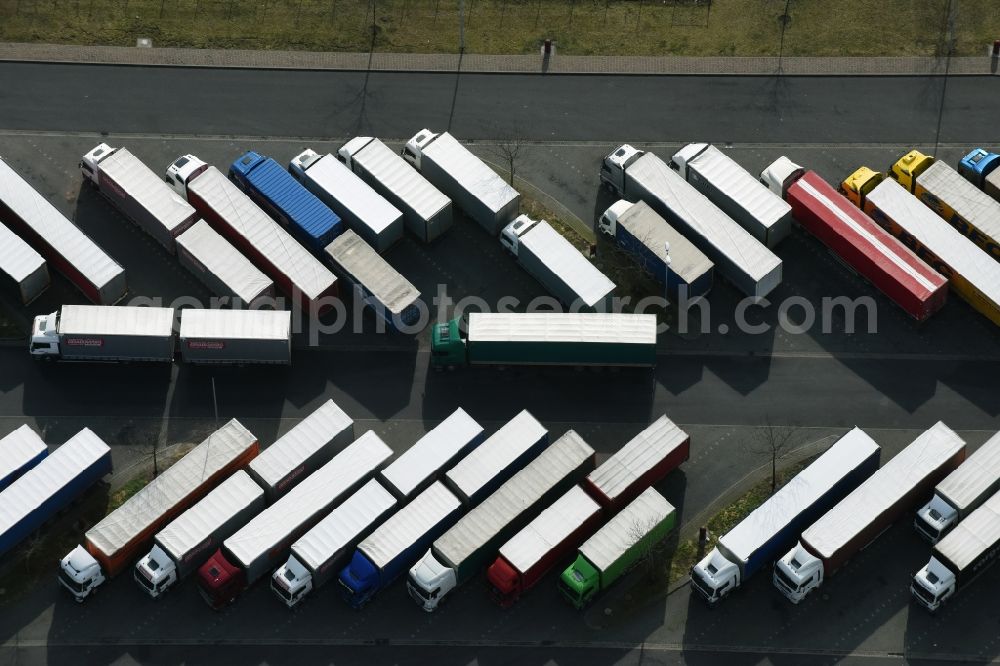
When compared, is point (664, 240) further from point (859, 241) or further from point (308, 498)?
point (308, 498)

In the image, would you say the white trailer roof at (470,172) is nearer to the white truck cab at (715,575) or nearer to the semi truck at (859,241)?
the semi truck at (859,241)

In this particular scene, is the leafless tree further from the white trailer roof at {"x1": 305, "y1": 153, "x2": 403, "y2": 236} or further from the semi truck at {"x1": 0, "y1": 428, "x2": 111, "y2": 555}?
the semi truck at {"x1": 0, "y1": 428, "x2": 111, "y2": 555}

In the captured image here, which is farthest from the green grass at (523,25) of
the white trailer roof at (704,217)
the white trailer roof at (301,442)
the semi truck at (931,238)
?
the white trailer roof at (301,442)

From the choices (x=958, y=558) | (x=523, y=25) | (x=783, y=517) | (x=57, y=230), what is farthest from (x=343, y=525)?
(x=523, y=25)

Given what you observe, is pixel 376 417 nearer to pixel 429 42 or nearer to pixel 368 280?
pixel 368 280

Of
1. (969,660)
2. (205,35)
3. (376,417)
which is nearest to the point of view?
(969,660)

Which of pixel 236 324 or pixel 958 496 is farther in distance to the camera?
pixel 236 324

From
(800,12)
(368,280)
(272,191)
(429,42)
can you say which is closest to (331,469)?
(368,280)
